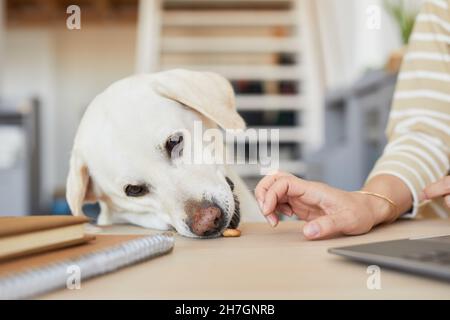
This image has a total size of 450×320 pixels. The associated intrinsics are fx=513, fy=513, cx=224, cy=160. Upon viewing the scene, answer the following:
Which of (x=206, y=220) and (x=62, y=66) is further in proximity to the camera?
(x=62, y=66)

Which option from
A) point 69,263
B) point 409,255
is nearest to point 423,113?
point 409,255

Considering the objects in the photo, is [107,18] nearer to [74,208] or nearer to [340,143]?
[340,143]

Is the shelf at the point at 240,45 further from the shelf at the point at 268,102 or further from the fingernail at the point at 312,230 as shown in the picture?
the fingernail at the point at 312,230

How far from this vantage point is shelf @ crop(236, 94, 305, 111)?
3.24 metres

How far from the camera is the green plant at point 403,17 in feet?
7.34

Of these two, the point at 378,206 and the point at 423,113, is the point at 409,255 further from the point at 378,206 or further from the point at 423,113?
the point at 423,113

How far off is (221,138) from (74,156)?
0.27 metres

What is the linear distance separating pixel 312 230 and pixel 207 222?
0.59 ft

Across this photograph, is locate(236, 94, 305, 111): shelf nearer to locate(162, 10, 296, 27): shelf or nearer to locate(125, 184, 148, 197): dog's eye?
locate(162, 10, 296, 27): shelf

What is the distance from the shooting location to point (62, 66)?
6.32 metres

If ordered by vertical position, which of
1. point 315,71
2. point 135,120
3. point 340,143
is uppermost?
point 315,71

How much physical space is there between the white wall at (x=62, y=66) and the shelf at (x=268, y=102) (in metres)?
3.24
